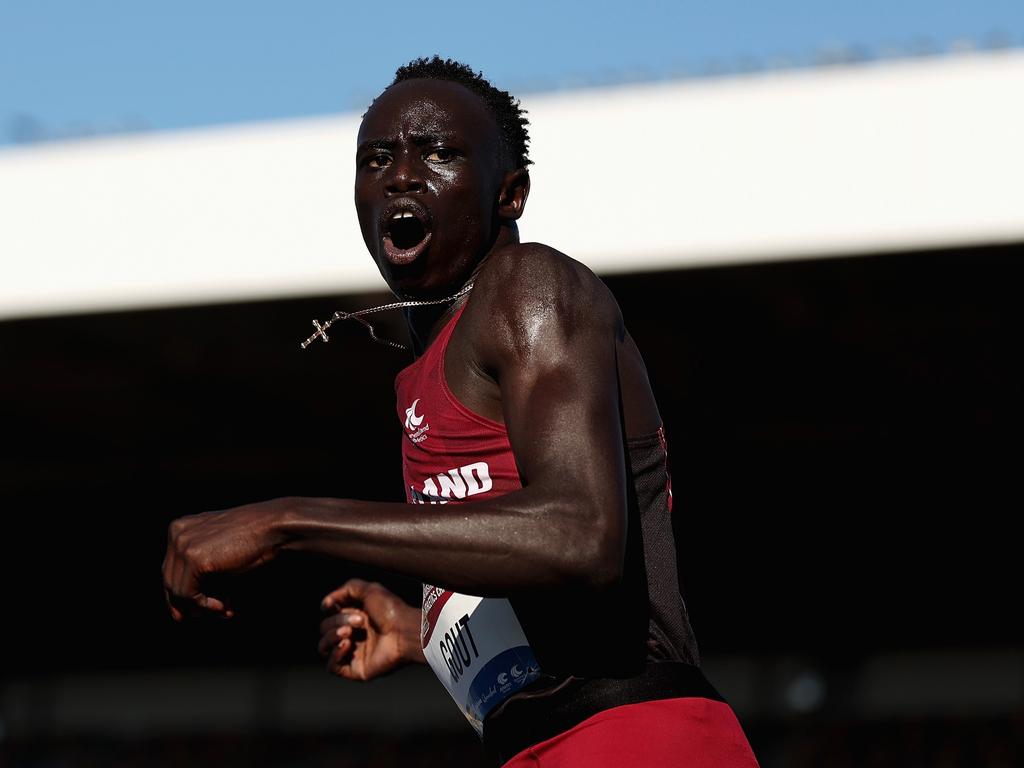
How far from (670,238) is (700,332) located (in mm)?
2029

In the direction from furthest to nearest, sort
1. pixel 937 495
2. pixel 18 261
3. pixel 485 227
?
pixel 937 495 < pixel 18 261 < pixel 485 227

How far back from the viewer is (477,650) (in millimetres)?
2281

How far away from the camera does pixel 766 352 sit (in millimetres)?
10250

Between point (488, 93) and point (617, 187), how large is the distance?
5594mm

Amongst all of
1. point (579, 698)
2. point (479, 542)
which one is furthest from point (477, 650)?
point (479, 542)

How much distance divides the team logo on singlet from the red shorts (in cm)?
49

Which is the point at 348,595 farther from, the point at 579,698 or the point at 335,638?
the point at 579,698

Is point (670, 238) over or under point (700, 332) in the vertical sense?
over

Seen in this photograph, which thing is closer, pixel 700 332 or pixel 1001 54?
pixel 1001 54

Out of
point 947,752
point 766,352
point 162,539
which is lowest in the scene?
point 947,752

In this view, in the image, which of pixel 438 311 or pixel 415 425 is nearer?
pixel 415 425

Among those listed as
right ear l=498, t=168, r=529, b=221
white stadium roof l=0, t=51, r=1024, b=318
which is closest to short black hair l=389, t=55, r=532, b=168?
right ear l=498, t=168, r=529, b=221

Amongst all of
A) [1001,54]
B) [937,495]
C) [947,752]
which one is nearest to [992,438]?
[937,495]

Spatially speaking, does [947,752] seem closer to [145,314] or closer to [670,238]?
[670,238]
